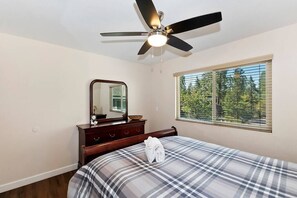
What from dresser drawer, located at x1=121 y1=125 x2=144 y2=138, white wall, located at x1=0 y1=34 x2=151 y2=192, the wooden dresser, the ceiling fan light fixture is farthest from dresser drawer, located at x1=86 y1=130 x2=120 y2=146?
the ceiling fan light fixture

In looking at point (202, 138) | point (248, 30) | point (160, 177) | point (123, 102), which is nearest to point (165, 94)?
point (123, 102)

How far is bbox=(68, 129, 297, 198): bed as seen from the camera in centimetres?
106

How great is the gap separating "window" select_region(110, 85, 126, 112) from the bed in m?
1.66

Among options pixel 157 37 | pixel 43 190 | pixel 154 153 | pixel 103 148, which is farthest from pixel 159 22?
pixel 43 190

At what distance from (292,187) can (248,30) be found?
2.00 m

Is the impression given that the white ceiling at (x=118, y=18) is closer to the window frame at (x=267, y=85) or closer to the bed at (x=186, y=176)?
the window frame at (x=267, y=85)

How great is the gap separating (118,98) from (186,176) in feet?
8.25

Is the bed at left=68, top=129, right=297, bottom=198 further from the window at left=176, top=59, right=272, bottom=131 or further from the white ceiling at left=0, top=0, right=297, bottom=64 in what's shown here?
the white ceiling at left=0, top=0, right=297, bottom=64

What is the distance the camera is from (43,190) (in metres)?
2.20

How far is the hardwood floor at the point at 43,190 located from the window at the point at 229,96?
2.56 metres

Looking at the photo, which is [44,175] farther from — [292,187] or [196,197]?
[292,187]

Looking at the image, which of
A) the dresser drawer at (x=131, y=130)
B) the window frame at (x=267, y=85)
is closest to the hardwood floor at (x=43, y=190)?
the dresser drawer at (x=131, y=130)

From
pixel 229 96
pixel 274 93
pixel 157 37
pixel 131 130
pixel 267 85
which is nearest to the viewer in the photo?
pixel 157 37

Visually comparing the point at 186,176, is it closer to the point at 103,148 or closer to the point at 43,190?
the point at 103,148
